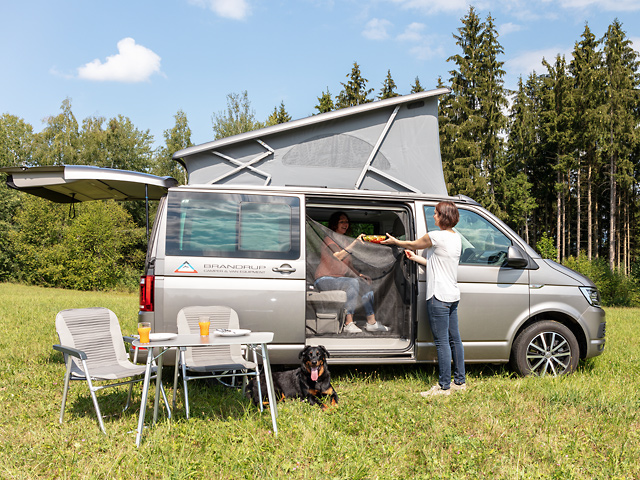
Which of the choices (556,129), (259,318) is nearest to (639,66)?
(556,129)

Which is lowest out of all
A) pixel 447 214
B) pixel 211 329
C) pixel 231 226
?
pixel 211 329

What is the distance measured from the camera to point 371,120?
5.73 metres

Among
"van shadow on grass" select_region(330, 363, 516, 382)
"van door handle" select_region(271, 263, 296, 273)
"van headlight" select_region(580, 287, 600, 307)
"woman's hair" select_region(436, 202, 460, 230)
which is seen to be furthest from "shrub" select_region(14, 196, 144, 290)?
"van headlight" select_region(580, 287, 600, 307)

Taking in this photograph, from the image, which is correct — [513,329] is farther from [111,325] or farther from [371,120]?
[111,325]

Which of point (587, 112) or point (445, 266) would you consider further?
point (587, 112)

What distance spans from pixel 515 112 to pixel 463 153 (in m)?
11.6

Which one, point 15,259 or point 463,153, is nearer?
point 463,153

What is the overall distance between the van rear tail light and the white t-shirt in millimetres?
2769

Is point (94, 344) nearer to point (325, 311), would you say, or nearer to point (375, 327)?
point (325, 311)

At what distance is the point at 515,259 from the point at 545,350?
3.71 ft

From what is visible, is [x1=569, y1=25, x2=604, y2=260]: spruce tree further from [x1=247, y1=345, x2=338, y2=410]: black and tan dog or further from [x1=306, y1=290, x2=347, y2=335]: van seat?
[x1=247, y1=345, x2=338, y2=410]: black and tan dog

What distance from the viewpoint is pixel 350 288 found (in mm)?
5816

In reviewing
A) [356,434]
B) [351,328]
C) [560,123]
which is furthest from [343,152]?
[560,123]

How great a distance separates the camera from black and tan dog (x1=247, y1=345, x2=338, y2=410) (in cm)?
447
